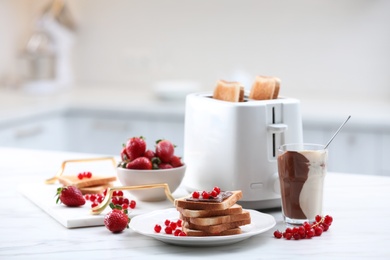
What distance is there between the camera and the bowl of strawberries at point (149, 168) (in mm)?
1631

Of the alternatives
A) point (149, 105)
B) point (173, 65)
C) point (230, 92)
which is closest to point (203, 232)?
point (230, 92)

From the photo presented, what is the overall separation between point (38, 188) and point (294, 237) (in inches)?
27.6

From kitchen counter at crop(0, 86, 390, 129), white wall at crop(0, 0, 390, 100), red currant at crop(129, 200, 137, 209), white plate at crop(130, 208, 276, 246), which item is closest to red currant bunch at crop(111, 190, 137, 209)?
red currant at crop(129, 200, 137, 209)

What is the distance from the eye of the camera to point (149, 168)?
1642 mm

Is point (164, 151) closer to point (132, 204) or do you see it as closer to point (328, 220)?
point (132, 204)

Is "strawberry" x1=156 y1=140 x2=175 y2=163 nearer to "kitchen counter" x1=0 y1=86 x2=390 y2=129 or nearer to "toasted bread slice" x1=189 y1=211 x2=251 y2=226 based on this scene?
"toasted bread slice" x1=189 y1=211 x2=251 y2=226

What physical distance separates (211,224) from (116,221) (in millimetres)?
201

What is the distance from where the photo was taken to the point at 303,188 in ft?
4.69

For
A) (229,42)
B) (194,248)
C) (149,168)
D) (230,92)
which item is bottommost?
(194,248)

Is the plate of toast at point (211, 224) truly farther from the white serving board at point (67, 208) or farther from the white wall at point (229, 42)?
the white wall at point (229, 42)

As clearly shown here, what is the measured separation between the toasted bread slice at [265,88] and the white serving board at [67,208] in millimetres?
325

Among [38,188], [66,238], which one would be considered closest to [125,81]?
[38,188]

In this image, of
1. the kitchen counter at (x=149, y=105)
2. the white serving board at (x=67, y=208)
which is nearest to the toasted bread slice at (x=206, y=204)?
the white serving board at (x=67, y=208)

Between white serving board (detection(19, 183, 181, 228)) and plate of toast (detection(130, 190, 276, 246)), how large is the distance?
13 cm
